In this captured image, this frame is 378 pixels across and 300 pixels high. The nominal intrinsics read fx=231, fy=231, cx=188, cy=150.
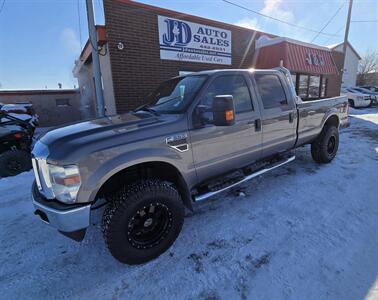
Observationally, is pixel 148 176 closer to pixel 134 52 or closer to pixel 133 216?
pixel 133 216

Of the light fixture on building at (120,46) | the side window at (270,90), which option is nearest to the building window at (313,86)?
the side window at (270,90)

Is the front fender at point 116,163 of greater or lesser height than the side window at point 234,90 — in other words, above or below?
below

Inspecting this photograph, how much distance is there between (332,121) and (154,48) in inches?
202

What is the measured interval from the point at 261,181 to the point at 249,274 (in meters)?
2.30

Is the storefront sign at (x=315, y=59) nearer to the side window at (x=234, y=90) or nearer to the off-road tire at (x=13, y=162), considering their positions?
the side window at (x=234, y=90)

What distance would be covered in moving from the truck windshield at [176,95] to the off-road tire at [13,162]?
3.44 meters

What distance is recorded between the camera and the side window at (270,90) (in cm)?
351

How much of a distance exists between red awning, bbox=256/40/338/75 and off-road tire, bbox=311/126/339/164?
541cm

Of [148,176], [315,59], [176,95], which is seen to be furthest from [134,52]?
[315,59]

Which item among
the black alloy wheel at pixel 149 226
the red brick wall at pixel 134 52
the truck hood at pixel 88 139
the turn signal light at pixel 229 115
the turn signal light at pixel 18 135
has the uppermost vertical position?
the red brick wall at pixel 134 52

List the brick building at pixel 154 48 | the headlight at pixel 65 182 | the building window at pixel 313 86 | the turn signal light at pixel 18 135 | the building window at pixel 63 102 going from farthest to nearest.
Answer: the building window at pixel 63 102, the building window at pixel 313 86, the brick building at pixel 154 48, the turn signal light at pixel 18 135, the headlight at pixel 65 182

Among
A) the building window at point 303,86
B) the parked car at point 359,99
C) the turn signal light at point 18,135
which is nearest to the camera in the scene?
the turn signal light at point 18,135

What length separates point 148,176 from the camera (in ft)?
8.67

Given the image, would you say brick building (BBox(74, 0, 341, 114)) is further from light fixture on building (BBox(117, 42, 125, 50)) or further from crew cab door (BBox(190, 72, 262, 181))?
crew cab door (BBox(190, 72, 262, 181))
